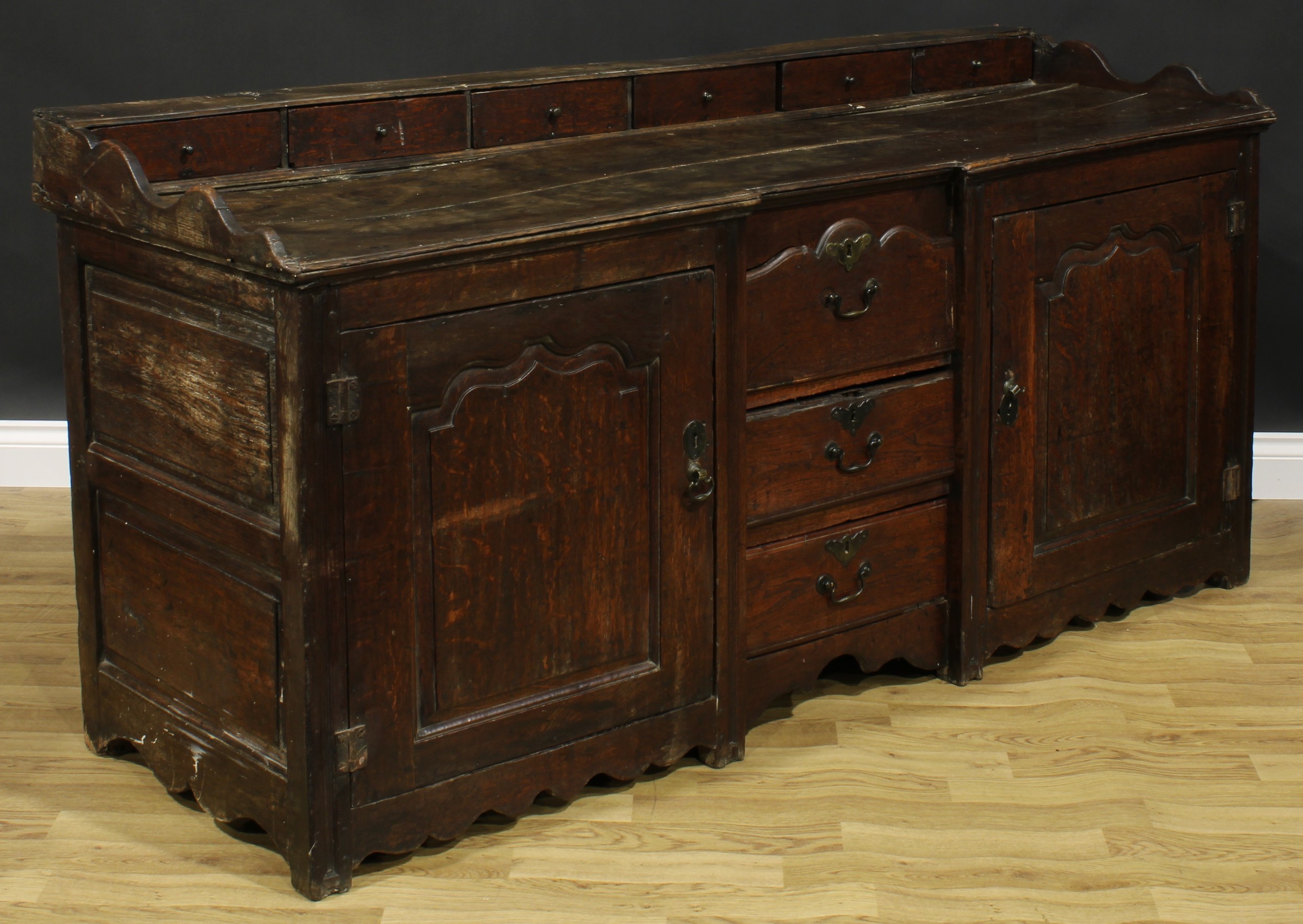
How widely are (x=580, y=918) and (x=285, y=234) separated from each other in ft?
3.17

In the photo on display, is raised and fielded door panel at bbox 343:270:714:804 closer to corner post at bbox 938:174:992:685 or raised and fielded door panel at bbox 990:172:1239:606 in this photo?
corner post at bbox 938:174:992:685

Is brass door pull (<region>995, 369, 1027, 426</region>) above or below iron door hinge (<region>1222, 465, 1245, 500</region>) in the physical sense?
above

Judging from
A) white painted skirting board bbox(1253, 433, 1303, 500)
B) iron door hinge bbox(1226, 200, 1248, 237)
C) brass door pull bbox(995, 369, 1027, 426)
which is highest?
iron door hinge bbox(1226, 200, 1248, 237)

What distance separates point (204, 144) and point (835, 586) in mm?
1183

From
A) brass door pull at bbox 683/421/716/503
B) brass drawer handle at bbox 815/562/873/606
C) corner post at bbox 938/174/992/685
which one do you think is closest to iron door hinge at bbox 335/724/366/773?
brass door pull at bbox 683/421/716/503

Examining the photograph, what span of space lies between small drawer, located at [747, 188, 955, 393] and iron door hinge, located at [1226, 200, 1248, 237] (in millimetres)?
675

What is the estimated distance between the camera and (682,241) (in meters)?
2.61

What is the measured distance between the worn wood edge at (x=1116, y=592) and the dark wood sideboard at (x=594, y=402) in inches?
0.4

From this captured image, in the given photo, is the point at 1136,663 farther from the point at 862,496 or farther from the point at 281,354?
the point at 281,354

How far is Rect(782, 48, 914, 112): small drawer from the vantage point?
3.39 metres

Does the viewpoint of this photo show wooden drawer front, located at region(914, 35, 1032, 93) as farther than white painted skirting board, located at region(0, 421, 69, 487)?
No

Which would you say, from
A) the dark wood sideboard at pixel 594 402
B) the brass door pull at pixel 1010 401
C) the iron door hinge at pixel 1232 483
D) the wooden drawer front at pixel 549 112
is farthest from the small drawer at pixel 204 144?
the iron door hinge at pixel 1232 483

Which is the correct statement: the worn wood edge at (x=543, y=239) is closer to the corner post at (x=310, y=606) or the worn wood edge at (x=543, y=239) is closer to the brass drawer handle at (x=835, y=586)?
the corner post at (x=310, y=606)

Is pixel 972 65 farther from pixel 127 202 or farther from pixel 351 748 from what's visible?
pixel 351 748
